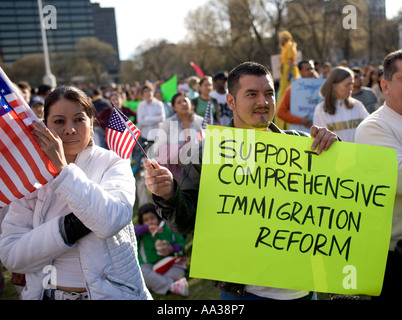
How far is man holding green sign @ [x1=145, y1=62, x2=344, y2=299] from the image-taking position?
1.81m

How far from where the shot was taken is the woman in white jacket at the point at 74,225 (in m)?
1.82

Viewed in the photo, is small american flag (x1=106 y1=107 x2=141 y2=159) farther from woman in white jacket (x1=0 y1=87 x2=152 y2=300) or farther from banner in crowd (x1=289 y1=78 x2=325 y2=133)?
banner in crowd (x1=289 y1=78 x2=325 y2=133)

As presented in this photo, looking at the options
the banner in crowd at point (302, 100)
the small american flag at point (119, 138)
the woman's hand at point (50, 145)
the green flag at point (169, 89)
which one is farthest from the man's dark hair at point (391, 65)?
the green flag at point (169, 89)

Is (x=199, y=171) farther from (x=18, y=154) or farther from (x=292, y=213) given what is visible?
(x=18, y=154)

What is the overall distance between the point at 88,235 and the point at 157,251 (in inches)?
112

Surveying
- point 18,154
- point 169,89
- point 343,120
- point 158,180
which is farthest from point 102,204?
point 169,89

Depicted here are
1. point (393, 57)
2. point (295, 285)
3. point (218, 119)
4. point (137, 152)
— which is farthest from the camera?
point (137, 152)

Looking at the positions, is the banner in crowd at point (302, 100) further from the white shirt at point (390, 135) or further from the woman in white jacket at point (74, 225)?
the woman in white jacket at point (74, 225)

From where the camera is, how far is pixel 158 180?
178 cm

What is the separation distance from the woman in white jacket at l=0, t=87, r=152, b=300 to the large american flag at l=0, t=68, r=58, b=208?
0.06 m
